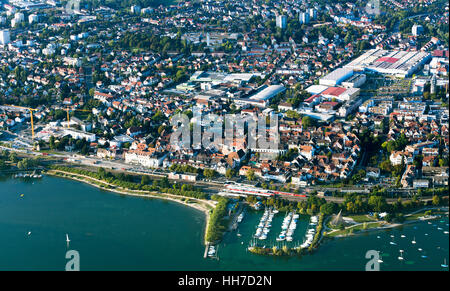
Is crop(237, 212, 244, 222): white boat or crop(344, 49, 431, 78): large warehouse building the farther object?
crop(344, 49, 431, 78): large warehouse building

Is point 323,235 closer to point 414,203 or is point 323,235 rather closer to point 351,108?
point 414,203

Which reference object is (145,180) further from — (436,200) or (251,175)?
(436,200)

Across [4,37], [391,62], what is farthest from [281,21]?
[4,37]

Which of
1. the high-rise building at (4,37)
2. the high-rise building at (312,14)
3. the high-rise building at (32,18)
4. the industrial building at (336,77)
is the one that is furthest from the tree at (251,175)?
the high-rise building at (32,18)

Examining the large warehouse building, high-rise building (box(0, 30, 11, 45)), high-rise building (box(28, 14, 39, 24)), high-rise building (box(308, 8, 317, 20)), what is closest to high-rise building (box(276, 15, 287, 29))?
high-rise building (box(308, 8, 317, 20))

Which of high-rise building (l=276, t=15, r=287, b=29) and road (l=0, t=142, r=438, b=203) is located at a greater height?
high-rise building (l=276, t=15, r=287, b=29)

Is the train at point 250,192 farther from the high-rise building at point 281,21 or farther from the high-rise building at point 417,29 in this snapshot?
the high-rise building at point 281,21

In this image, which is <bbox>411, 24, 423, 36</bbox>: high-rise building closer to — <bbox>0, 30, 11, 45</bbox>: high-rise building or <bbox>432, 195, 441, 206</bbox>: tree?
<bbox>432, 195, 441, 206</bbox>: tree

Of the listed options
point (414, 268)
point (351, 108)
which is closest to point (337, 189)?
point (414, 268)
